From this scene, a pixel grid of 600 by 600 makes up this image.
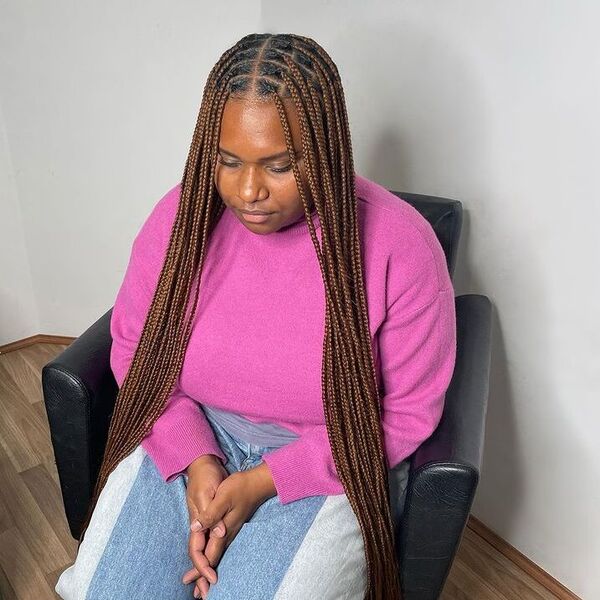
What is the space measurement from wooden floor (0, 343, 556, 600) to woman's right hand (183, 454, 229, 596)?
1.91ft

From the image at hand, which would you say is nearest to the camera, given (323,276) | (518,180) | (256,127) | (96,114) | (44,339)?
(256,127)

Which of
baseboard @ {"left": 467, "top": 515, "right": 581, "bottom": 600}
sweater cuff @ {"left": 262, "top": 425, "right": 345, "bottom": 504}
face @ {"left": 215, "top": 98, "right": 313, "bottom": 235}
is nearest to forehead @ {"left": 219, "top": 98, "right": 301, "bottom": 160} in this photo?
face @ {"left": 215, "top": 98, "right": 313, "bottom": 235}

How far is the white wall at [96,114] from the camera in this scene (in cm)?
166

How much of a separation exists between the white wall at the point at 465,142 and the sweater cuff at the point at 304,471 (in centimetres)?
51

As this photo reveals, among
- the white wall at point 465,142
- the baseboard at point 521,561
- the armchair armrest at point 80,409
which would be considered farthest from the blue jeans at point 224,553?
the baseboard at point 521,561

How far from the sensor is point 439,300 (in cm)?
95

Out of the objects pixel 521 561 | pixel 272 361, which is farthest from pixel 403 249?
pixel 521 561

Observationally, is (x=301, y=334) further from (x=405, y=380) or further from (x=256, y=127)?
(x=256, y=127)

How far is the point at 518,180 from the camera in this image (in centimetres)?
116

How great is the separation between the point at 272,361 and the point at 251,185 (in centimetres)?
26

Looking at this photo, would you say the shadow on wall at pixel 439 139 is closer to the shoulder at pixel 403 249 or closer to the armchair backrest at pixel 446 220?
the armchair backrest at pixel 446 220

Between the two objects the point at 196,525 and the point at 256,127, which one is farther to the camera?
the point at 196,525

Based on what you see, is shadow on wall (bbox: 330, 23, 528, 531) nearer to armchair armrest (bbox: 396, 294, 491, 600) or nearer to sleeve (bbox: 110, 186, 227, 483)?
armchair armrest (bbox: 396, 294, 491, 600)

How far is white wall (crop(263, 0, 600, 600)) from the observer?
1064mm
